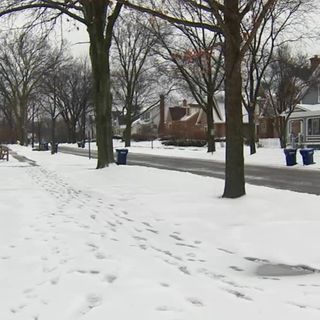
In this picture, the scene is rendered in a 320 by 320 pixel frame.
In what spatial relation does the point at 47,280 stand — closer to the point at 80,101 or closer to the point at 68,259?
the point at 68,259

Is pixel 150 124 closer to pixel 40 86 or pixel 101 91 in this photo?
pixel 40 86

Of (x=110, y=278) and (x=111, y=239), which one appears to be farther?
(x=111, y=239)

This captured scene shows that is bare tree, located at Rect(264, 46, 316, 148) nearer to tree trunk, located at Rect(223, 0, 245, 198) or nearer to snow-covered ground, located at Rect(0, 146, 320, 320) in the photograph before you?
tree trunk, located at Rect(223, 0, 245, 198)

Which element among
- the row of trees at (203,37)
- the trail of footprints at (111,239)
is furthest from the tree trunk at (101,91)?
the trail of footprints at (111,239)

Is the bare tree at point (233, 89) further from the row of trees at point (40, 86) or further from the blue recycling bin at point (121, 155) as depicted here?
the row of trees at point (40, 86)

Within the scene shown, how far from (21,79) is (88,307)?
66.5 metres

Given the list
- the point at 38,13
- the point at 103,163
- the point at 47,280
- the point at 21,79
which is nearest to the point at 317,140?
the point at 103,163

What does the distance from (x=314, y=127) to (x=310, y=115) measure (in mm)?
1155

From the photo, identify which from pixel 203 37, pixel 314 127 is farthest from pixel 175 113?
pixel 203 37

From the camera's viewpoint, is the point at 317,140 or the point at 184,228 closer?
the point at 184,228

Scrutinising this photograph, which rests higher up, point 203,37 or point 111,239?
point 203,37

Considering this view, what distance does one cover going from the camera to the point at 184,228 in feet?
29.7

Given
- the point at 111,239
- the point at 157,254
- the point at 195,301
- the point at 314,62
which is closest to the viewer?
the point at 195,301

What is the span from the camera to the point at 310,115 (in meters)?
47.1
